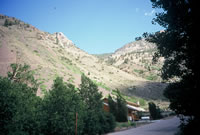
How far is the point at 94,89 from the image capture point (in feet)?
82.2

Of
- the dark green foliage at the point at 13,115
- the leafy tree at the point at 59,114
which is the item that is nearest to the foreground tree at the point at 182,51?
the leafy tree at the point at 59,114

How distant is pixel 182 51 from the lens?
25.3ft

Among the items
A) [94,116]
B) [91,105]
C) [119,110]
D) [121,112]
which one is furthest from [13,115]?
[121,112]

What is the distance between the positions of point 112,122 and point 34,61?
46655 mm

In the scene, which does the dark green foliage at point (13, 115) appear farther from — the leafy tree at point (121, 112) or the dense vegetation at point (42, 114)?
the leafy tree at point (121, 112)

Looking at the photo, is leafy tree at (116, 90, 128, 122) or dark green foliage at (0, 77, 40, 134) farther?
leafy tree at (116, 90, 128, 122)

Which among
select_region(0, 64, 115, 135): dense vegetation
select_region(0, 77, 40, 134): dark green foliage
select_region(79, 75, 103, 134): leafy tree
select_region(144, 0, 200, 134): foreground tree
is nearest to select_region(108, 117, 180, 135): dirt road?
select_region(79, 75, 103, 134): leafy tree

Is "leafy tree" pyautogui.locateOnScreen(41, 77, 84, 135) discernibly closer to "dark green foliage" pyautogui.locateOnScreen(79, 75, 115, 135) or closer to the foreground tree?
"dark green foliage" pyautogui.locateOnScreen(79, 75, 115, 135)

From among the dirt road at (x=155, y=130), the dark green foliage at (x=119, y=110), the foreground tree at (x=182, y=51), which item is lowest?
the dirt road at (x=155, y=130)

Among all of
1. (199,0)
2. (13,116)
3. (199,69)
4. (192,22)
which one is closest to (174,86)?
(199,69)

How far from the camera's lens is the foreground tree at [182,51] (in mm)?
6488

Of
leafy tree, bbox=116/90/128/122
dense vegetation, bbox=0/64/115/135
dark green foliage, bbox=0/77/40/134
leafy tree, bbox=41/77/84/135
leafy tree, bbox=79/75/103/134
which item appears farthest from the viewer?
leafy tree, bbox=116/90/128/122

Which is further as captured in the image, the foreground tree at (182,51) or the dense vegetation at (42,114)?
the dense vegetation at (42,114)

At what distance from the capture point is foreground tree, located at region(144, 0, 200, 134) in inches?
255
